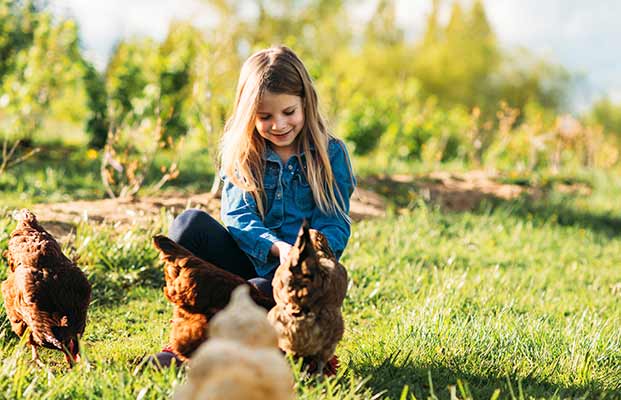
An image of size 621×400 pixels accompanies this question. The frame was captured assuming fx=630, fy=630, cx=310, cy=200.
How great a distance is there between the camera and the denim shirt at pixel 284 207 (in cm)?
298

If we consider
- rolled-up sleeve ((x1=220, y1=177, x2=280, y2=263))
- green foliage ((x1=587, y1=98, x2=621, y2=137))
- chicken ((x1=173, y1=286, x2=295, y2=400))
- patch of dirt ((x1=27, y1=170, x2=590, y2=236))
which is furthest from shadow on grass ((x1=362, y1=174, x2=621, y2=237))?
green foliage ((x1=587, y1=98, x2=621, y2=137))

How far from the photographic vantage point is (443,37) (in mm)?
23266

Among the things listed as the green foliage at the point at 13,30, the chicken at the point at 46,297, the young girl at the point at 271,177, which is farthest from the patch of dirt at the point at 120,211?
the green foliage at the point at 13,30

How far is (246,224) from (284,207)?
23cm

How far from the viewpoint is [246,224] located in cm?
297

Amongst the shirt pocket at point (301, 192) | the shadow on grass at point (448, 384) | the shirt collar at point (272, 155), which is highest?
the shirt collar at point (272, 155)

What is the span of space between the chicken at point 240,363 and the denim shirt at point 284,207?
1.38 metres

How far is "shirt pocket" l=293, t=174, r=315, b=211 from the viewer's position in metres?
3.09

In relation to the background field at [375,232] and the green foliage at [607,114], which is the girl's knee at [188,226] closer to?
the background field at [375,232]

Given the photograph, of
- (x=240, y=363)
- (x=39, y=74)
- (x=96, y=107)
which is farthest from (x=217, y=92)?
(x=240, y=363)

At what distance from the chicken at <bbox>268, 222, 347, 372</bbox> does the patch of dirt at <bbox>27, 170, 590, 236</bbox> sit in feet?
3.75

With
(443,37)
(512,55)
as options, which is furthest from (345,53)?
(512,55)

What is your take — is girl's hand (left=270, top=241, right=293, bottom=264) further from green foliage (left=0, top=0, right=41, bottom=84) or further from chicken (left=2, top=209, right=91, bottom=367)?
green foliage (left=0, top=0, right=41, bottom=84)

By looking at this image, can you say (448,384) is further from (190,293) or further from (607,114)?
(607,114)
